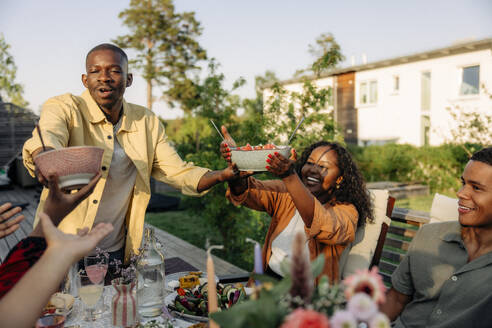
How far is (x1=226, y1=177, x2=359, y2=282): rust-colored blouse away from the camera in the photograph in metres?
1.94

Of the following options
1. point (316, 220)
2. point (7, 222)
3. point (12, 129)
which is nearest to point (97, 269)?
point (7, 222)

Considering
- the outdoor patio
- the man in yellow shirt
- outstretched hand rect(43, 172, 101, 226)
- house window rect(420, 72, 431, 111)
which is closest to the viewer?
outstretched hand rect(43, 172, 101, 226)

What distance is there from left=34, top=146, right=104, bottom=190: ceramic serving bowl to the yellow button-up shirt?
2.81 ft

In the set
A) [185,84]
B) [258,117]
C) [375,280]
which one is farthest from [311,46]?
[185,84]

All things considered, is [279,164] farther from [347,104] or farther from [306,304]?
[347,104]

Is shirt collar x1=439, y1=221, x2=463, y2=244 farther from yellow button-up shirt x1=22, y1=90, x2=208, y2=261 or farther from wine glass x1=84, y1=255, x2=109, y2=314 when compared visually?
wine glass x1=84, y1=255, x2=109, y2=314

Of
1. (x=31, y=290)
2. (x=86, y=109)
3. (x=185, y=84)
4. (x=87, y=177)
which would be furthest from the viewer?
(x=185, y=84)

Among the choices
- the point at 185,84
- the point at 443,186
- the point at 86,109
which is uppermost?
the point at 185,84

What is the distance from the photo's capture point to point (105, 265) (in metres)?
1.56

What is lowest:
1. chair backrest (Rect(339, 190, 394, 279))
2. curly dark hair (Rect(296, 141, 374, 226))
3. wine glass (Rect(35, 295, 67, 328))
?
chair backrest (Rect(339, 190, 394, 279))

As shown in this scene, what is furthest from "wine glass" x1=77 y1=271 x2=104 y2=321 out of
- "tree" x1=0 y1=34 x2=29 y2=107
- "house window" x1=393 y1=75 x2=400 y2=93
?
"house window" x1=393 y1=75 x2=400 y2=93

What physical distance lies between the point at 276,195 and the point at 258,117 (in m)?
2.22

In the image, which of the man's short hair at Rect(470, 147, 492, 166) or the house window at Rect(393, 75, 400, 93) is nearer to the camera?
the man's short hair at Rect(470, 147, 492, 166)

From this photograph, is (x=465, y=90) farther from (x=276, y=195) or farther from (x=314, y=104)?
(x=276, y=195)
